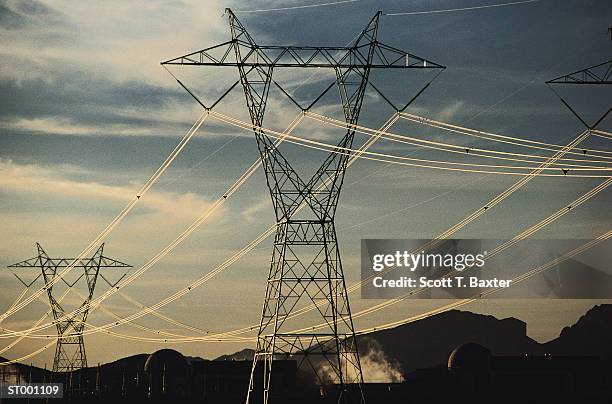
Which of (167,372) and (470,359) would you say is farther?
(167,372)

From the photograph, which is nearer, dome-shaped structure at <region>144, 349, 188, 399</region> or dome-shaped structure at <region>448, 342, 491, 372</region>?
dome-shaped structure at <region>448, 342, 491, 372</region>

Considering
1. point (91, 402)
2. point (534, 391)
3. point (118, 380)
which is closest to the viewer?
point (91, 402)

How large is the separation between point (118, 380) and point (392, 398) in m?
44.9

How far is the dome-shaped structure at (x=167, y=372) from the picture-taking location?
10531 cm

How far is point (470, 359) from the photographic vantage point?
102m

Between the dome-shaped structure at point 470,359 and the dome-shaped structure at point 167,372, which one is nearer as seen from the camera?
the dome-shaped structure at point 470,359

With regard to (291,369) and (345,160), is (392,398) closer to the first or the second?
(291,369)

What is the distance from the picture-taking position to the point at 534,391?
101 m

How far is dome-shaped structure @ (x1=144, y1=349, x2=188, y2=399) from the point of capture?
346ft

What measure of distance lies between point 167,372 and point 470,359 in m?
→ 30.8

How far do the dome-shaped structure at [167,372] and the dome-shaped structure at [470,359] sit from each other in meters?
27.4

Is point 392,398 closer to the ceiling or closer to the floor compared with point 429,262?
closer to the floor

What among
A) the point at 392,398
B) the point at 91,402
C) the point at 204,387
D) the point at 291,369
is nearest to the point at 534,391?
the point at 392,398

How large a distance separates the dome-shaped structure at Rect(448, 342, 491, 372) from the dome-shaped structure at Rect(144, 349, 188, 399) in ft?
89.9
